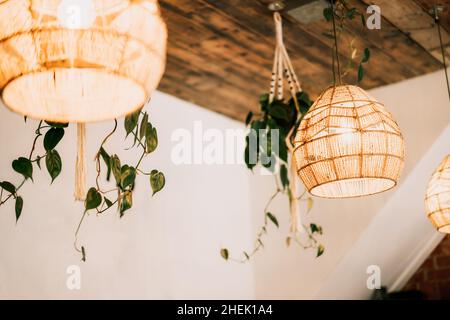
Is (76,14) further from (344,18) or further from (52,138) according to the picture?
(344,18)

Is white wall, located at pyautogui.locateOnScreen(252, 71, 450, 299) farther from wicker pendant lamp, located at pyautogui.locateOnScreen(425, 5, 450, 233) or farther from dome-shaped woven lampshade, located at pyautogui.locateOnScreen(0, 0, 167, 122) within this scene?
dome-shaped woven lampshade, located at pyautogui.locateOnScreen(0, 0, 167, 122)

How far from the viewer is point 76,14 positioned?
38.5 inches

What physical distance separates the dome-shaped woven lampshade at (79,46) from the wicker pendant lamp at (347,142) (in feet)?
2.49

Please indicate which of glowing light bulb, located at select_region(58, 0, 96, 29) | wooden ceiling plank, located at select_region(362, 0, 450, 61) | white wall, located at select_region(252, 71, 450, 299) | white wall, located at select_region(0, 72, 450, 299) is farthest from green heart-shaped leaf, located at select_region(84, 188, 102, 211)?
white wall, located at select_region(252, 71, 450, 299)

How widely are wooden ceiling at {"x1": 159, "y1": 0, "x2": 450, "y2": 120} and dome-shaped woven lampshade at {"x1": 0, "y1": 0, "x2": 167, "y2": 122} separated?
4.97ft

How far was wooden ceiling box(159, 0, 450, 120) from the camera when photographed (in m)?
2.66

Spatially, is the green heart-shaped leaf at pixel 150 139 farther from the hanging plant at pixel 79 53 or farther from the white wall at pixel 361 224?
the white wall at pixel 361 224

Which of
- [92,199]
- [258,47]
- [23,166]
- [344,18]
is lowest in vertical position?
[92,199]

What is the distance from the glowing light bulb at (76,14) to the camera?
38.2 inches

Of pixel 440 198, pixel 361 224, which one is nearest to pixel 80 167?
pixel 440 198

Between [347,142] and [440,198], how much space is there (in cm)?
66

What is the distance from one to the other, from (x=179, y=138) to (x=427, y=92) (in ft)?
4.84

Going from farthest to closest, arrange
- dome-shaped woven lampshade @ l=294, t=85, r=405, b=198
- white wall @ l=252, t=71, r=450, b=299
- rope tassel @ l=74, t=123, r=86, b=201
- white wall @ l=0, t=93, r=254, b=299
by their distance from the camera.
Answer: white wall @ l=252, t=71, r=450, b=299, white wall @ l=0, t=93, r=254, b=299, dome-shaped woven lampshade @ l=294, t=85, r=405, b=198, rope tassel @ l=74, t=123, r=86, b=201

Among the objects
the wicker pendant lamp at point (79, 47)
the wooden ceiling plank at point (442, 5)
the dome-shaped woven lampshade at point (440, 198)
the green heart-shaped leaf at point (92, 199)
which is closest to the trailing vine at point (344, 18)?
the wooden ceiling plank at point (442, 5)
